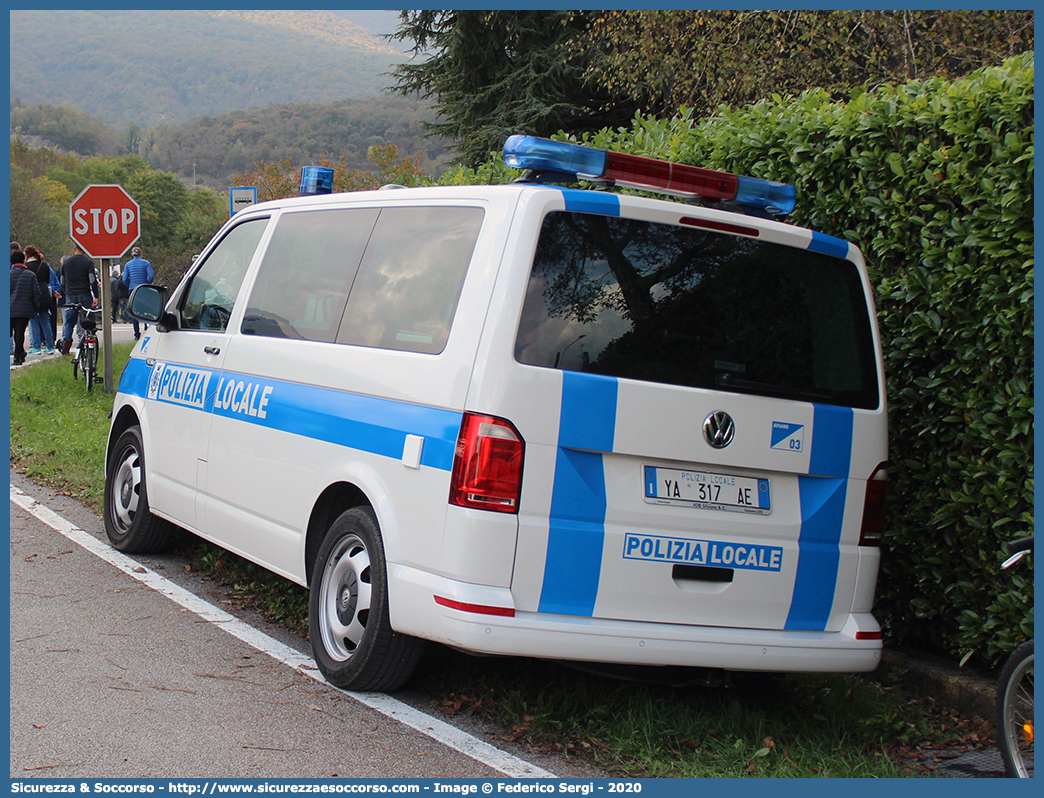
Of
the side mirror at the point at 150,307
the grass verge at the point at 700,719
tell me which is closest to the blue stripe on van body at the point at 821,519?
the grass verge at the point at 700,719

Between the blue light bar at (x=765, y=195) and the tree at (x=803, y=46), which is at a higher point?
the tree at (x=803, y=46)

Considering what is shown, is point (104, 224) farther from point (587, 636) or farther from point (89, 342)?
point (587, 636)

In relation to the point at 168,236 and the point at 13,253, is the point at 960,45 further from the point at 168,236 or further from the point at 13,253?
the point at 168,236

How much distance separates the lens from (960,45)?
1238cm

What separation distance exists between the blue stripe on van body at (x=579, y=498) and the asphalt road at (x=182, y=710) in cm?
63

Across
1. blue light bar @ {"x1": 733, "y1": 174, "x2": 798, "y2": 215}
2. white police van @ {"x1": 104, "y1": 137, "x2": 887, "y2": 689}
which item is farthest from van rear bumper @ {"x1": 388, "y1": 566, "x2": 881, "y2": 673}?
blue light bar @ {"x1": 733, "y1": 174, "x2": 798, "y2": 215}

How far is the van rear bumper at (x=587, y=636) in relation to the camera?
3.76 meters

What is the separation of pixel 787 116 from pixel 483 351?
3.09 meters

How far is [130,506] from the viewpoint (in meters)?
6.61

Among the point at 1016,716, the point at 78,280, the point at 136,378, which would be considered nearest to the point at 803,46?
the point at 136,378

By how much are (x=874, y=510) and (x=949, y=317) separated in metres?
1.11

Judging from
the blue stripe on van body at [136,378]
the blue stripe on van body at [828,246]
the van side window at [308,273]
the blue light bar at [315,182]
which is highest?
the blue light bar at [315,182]

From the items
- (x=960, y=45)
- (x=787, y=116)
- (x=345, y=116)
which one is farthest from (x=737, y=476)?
(x=345, y=116)

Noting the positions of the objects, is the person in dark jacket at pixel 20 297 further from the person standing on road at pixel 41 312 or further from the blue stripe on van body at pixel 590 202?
the blue stripe on van body at pixel 590 202
